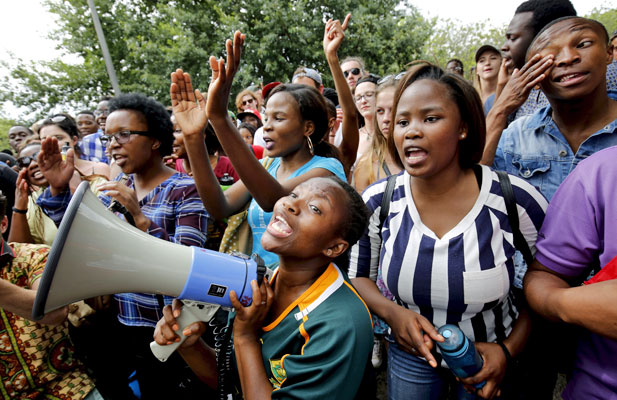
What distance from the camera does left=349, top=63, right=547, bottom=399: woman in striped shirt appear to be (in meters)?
1.52

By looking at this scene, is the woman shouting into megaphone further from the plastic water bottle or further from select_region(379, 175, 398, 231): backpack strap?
the plastic water bottle

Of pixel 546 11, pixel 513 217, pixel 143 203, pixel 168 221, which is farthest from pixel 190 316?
pixel 546 11

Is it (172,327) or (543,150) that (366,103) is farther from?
(172,327)

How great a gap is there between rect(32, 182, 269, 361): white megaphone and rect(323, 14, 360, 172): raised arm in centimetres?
190

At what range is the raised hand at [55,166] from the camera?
261 cm

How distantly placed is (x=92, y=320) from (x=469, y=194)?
8.60 ft

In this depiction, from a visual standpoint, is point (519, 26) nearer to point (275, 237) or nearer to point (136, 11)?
point (275, 237)

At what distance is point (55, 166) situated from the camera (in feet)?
8.82

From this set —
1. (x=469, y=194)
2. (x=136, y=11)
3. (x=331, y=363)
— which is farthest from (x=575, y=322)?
(x=136, y=11)

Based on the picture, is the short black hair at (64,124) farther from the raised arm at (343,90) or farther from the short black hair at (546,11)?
the short black hair at (546,11)

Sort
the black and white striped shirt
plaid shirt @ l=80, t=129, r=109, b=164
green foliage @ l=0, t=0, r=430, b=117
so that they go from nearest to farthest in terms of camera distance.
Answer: the black and white striped shirt → plaid shirt @ l=80, t=129, r=109, b=164 → green foliage @ l=0, t=0, r=430, b=117

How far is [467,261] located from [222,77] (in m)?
1.55

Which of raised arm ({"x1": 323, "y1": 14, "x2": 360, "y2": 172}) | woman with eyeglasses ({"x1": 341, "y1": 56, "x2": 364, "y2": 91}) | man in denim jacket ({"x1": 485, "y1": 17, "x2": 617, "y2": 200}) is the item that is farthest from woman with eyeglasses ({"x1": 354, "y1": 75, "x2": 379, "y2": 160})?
man in denim jacket ({"x1": 485, "y1": 17, "x2": 617, "y2": 200})

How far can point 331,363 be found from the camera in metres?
1.28
